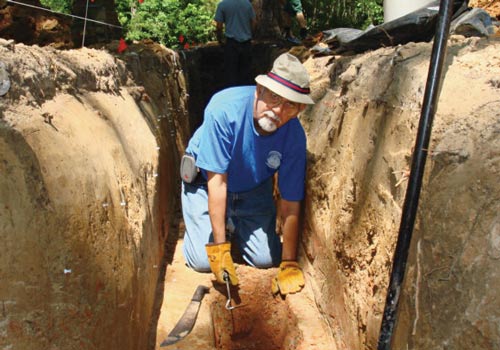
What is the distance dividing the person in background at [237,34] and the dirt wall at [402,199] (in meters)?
4.49

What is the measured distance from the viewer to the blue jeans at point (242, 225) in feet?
12.6

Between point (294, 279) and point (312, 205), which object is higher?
point (312, 205)

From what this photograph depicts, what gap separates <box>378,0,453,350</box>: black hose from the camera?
70.4 inches

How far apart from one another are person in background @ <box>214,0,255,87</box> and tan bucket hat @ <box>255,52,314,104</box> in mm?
5273

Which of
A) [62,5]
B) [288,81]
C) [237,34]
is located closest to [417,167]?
[288,81]

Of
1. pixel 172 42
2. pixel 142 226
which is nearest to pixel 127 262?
pixel 142 226

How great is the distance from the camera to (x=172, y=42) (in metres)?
12.8

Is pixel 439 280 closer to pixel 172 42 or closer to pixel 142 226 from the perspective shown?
pixel 142 226

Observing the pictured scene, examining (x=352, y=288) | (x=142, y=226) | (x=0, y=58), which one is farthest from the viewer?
(x=142, y=226)

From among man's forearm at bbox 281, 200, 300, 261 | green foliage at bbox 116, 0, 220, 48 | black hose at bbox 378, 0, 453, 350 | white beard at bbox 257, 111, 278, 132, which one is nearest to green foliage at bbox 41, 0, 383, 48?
green foliage at bbox 116, 0, 220, 48

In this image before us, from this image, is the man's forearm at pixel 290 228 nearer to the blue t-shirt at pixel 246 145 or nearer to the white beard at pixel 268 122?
the blue t-shirt at pixel 246 145

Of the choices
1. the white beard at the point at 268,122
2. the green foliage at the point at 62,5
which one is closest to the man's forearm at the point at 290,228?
the white beard at the point at 268,122

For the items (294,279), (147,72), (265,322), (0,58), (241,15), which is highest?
(241,15)

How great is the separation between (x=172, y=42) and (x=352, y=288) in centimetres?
1128
